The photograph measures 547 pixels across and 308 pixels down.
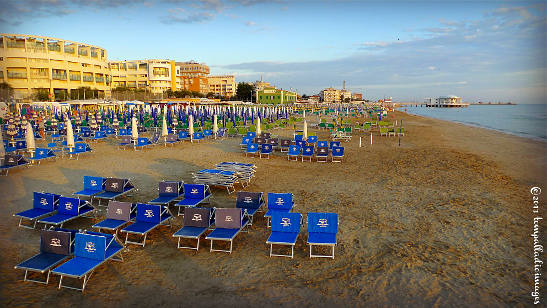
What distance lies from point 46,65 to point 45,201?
182 feet

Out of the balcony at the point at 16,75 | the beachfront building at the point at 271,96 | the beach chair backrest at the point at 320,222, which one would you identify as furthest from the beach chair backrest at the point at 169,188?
the beachfront building at the point at 271,96

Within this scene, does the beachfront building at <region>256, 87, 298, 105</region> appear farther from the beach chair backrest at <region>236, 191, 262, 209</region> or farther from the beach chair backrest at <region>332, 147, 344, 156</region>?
the beach chair backrest at <region>236, 191, 262, 209</region>

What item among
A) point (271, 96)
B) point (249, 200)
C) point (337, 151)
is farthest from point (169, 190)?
point (271, 96)

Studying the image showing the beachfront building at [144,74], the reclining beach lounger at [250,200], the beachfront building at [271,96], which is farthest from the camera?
the beachfront building at [271,96]

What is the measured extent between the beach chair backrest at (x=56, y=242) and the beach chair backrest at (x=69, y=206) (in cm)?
184

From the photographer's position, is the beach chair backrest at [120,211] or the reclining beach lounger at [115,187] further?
the reclining beach lounger at [115,187]

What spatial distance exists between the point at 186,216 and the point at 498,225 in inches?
275

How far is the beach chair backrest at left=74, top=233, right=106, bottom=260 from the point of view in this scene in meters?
5.06

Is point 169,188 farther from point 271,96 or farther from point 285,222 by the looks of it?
point 271,96

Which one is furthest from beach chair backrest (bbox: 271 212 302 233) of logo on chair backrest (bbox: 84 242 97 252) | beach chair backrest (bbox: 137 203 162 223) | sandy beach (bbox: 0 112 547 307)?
logo on chair backrest (bbox: 84 242 97 252)

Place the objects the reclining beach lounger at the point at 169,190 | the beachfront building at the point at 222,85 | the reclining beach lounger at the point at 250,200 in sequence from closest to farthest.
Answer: the reclining beach lounger at the point at 250,200
the reclining beach lounger at the point at 169,190
the beachfront building at the point at 222,85

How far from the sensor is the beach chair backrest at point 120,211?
6.71 meters

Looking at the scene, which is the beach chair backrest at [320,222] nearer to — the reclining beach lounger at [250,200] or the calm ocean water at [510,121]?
the reclining beach lounger at [250,200]

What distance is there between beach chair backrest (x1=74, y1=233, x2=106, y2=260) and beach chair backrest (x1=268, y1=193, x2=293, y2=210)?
11.8 ft
